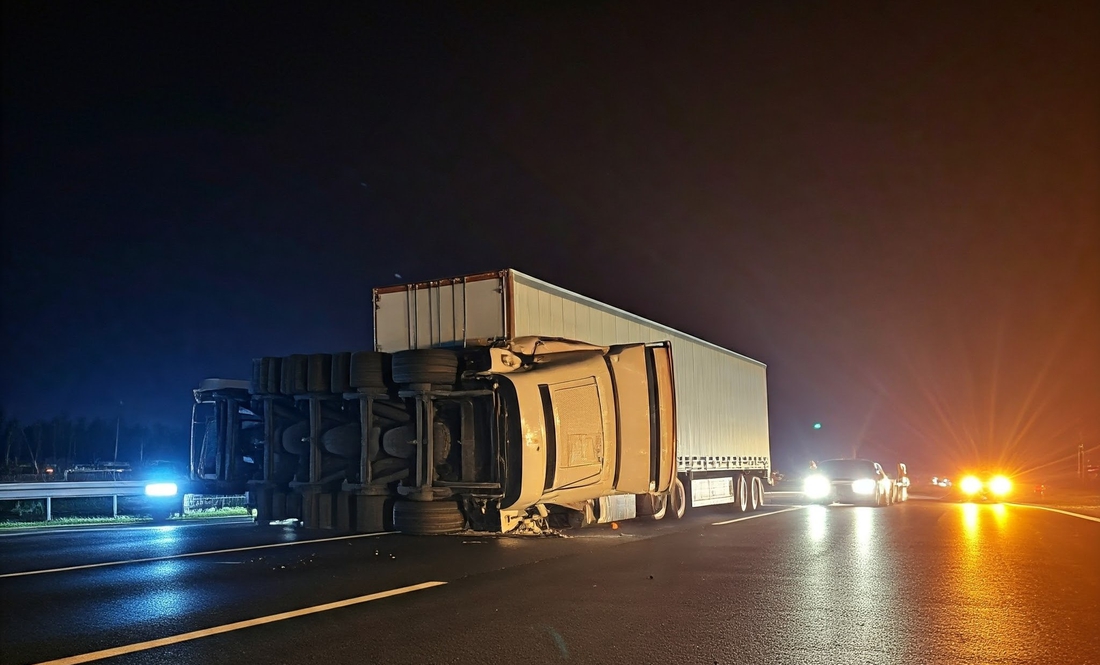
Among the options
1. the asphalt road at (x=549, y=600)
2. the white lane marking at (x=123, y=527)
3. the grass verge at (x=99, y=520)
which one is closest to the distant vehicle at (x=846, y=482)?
the asphalt road at (x=549, y=600)

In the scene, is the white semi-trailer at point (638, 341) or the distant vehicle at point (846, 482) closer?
the white semi-trailer at point (638, 341)

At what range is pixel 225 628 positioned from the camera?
246 inches

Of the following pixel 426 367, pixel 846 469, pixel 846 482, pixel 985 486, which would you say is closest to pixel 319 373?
pixel 426 367

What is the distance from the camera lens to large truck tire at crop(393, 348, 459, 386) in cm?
1259

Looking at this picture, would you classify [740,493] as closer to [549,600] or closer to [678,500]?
[678,500]

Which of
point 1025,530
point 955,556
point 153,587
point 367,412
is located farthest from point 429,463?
point 1025,530

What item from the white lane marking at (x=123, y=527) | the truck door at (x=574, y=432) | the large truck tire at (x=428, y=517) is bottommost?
the white lane marking at (x=123, y=527)

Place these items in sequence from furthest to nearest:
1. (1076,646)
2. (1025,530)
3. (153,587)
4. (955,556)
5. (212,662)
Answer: (1025,530), (955,556), (153,587), (1076,646), (212,662)

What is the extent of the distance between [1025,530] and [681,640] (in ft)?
40.1

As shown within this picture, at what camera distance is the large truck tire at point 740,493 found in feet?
72.9

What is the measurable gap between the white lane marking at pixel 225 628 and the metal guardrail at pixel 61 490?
1220 cm

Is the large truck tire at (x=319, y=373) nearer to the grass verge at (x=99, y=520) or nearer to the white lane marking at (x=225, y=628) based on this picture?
the grass verge at (x=99, y=520)

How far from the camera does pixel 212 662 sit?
5.27 m

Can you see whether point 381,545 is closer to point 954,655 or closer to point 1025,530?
point 954,655
